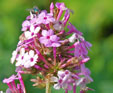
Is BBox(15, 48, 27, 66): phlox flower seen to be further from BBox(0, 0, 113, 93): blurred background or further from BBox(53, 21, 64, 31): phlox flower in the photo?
BBox(0, 0, 113, 93): blurred background

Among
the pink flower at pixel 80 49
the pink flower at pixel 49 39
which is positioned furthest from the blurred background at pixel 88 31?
the pink flower at pixel 49 39

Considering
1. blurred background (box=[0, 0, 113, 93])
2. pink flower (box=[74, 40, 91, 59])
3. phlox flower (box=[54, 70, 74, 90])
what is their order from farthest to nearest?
blurred background (box=[0, 0, 113, 93])
pink flower (box=[74, 40, 91, 59])
phlox flower (box=[54, 70, 74, 90])

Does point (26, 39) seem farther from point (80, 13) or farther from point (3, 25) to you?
point (80, 13)

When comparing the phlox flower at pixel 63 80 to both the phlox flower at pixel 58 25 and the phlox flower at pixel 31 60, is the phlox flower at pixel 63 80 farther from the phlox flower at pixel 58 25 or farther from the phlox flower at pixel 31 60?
the phlox flower at pixel 58 25

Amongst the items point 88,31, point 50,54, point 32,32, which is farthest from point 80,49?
point 88,31

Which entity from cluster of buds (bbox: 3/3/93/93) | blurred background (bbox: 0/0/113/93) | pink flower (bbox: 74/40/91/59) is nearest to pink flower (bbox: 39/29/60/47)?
cluster of buds (bbox: 3/3/93/93)

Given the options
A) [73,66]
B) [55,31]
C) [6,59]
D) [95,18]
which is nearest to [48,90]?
[73,66]

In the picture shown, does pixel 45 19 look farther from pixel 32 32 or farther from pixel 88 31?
pixel 88 31

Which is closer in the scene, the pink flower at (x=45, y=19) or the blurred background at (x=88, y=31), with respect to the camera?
the pink flower at (x=45, y=19)
